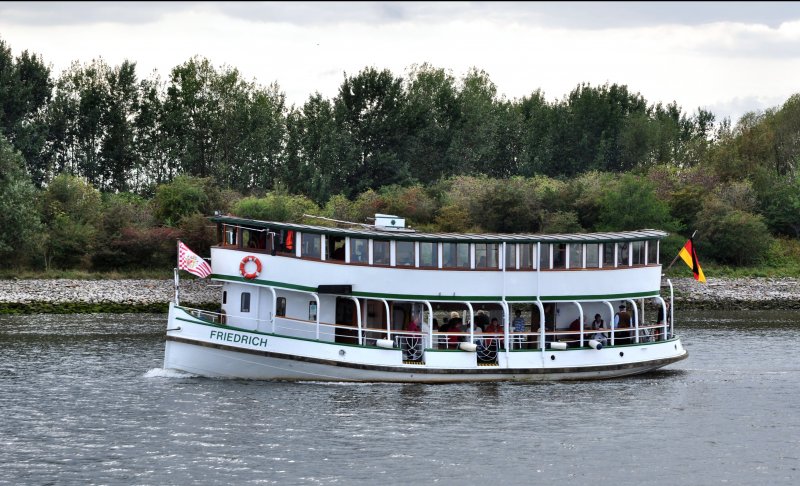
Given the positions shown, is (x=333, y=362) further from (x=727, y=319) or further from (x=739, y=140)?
(x=739, y=140)

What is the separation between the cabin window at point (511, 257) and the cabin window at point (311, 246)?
6.83 meters

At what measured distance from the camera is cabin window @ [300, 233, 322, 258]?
42.8m

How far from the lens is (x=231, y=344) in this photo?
41.9 meters

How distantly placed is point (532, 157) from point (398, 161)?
1929 cm

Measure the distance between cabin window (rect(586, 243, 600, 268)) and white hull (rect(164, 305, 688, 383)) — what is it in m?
3.30

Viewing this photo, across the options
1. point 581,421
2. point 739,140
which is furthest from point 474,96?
point 581,421

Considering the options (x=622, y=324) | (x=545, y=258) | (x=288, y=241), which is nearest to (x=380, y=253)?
(x=288, y=241)

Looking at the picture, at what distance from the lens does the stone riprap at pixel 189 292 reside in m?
73.1

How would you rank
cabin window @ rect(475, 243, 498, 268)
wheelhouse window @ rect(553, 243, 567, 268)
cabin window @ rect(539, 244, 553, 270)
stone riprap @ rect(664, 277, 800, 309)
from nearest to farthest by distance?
cabin window @ rect(475, 243, 498, 268)
cabin window @ rect(539, 244, 553, 270)
wheelhouse window @ rect(553, 243, 567, 268)
stone riprap @ rect(664, 277, 800, 309)

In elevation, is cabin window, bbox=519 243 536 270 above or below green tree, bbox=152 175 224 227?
below

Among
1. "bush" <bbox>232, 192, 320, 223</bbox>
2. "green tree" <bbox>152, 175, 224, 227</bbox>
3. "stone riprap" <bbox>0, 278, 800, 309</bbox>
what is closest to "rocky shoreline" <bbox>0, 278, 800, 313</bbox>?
"stone riprap" <bbox>0, 278, 800, 309</bbox>

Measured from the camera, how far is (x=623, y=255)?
149ft

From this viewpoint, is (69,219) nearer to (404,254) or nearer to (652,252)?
(404,254)

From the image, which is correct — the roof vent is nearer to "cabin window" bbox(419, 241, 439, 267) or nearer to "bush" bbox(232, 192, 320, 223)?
"cabin window" bbox(419, 241, 439, 267)
